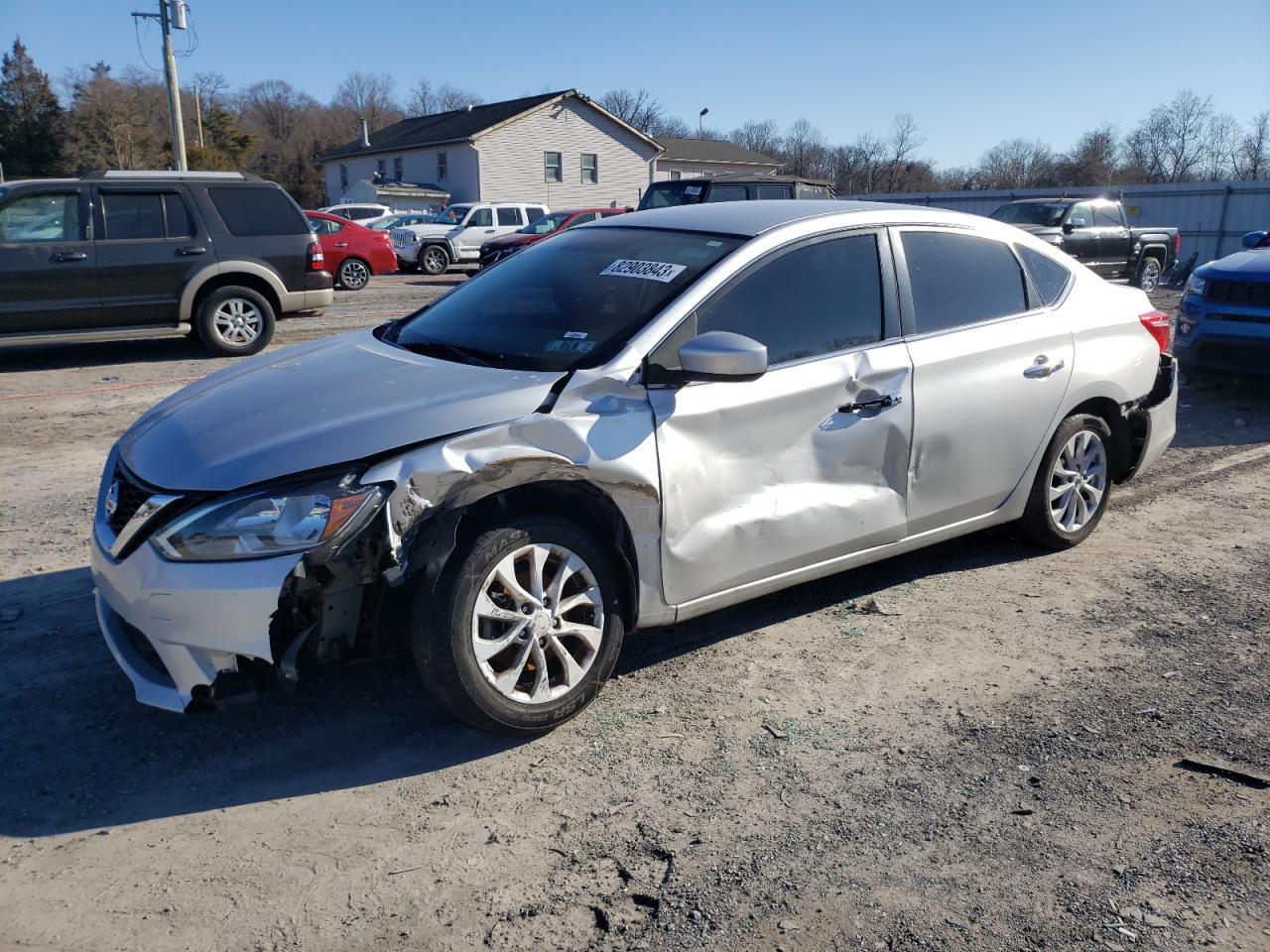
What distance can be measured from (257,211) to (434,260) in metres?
14.7

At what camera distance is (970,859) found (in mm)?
3002

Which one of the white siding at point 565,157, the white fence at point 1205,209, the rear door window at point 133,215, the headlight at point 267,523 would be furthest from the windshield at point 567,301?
the white siding at point 565,157

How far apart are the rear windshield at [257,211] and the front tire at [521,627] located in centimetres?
932

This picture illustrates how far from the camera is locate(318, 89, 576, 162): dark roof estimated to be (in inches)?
1801

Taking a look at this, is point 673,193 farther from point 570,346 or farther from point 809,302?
point 570,346

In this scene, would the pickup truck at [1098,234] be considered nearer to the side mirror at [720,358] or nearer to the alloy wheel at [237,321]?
the alloy wheel at [237,321]

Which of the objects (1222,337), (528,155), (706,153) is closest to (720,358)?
(1222,337)

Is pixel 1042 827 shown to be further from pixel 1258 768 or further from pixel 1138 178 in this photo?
pixel 1138 178

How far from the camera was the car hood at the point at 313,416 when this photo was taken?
3299mm

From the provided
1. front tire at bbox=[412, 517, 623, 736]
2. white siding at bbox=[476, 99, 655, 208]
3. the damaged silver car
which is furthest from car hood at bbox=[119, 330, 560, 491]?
white siding at bbox=[476, 99, 655, 208]

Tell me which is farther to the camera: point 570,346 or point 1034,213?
point 1034,213

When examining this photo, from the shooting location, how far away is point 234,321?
11.6m

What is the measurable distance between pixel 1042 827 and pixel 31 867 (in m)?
2.96

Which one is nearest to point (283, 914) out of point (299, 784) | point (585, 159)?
point (299, 784)
